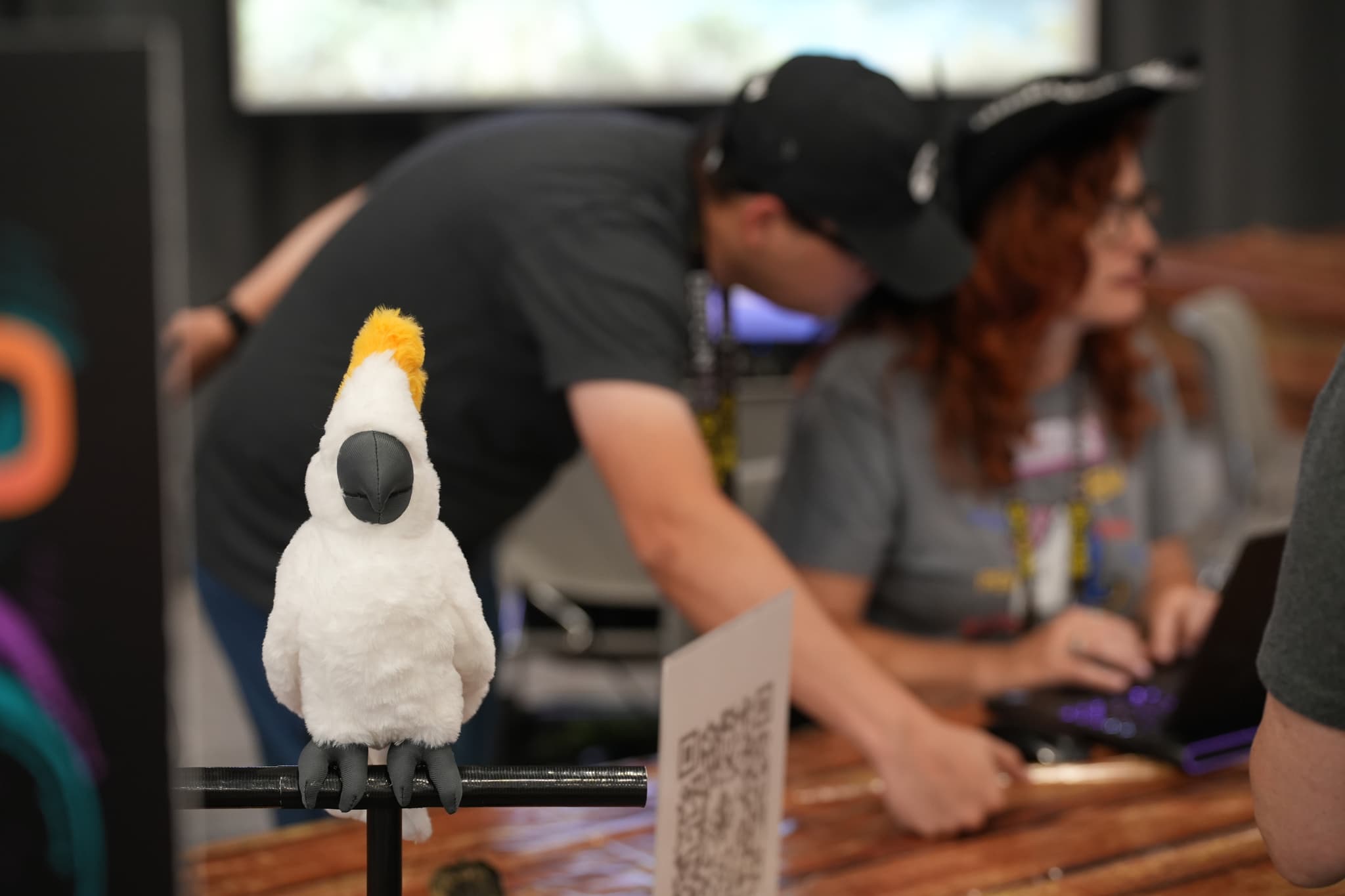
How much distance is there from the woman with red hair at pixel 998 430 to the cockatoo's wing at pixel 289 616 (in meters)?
0.95

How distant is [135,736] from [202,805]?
0.44 ft

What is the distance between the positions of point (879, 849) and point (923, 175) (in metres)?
0.58

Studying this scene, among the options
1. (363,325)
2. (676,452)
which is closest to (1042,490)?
(676,452)

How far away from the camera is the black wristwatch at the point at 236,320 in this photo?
1503mm

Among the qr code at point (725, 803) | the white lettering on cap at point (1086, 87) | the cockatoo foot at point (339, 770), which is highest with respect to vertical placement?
the white lettering on cap at point (1086, 87)

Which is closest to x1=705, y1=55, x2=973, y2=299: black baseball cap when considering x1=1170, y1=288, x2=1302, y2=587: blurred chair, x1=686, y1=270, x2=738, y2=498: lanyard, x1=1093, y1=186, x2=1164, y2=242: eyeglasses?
x1=686, y1=270, x2=738, y2=498: lanyard

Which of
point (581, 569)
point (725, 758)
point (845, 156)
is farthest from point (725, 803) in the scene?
point (581, 569)

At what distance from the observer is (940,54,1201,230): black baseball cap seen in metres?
1.44

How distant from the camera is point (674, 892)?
773 millimetres

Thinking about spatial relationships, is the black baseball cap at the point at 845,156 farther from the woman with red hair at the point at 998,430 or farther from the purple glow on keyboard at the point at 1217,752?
the purple glow on keyboard at the point at 1217,752

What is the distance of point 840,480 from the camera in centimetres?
152

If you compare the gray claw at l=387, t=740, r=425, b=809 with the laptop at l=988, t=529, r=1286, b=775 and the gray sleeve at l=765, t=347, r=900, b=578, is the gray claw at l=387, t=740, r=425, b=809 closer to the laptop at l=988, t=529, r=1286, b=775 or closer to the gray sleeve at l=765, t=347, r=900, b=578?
the laptop at l=988, t=529, r=1286, b=775

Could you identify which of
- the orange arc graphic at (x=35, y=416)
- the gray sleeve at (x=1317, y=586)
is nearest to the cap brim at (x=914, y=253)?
the gray sleeve at (x=1317, y=586)

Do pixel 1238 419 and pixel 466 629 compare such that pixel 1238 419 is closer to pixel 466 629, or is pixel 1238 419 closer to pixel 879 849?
pixel 879 849
